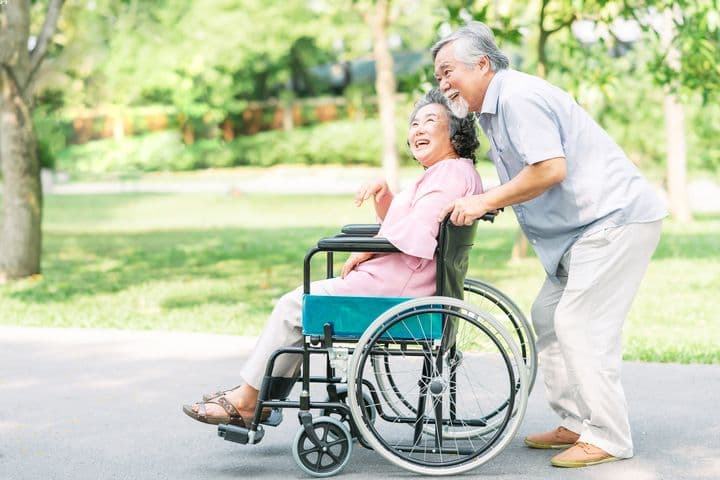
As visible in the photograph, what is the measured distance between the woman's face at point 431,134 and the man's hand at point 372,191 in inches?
11.5

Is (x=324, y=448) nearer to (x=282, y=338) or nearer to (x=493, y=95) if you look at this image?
(x=282, y=338)

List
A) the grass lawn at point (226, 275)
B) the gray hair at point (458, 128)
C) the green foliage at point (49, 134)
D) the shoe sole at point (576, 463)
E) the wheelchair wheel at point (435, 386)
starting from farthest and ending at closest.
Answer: the green foliage at point (49, 134), the grass lawn at point (226, 275), the gray hair at point (458, 128), the shoe sole at point (576, 463), the wheelchair wheel at point (435, 386)

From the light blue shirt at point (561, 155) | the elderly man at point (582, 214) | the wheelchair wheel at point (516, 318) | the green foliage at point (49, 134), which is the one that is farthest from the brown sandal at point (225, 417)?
the green foliage at point (49, 134)

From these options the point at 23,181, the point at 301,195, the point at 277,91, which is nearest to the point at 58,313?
the point at 23,181

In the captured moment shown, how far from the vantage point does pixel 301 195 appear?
92.9ft

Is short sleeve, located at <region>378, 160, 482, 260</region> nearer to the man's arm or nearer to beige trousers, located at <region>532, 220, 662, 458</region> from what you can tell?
the man's arm

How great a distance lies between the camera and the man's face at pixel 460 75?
4344mm

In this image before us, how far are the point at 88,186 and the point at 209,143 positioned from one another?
1137 cm

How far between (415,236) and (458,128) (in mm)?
485

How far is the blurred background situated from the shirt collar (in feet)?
1.81

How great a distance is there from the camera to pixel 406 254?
4418mm

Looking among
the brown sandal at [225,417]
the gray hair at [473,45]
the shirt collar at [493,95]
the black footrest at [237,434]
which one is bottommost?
the black footrest at [237,434]

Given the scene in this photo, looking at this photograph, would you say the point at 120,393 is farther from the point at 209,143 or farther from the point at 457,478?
the point at 209,143

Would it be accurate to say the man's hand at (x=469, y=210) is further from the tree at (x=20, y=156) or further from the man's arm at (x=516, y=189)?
the tree at (x=20, y=156)
